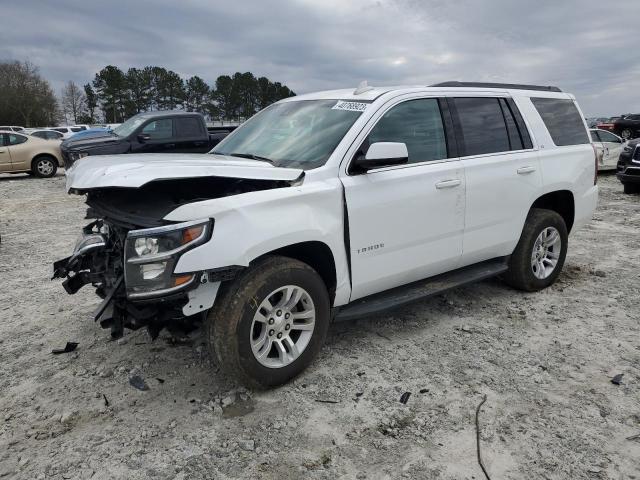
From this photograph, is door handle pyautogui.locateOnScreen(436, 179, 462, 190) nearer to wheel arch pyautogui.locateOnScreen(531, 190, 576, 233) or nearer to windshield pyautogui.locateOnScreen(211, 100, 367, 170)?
windshield pyautogui.locateOnScreen(211, 100, 367, 170)

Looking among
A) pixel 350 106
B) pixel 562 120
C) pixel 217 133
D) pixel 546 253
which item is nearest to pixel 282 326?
pixel 350 106

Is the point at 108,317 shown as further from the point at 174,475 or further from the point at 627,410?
the point at 627,410

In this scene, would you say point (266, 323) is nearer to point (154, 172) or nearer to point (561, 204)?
point (154, 172)

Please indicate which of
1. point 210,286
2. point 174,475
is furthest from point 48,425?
point 210,286

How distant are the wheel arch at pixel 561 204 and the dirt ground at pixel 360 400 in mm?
832

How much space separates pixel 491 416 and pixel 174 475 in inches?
72.0

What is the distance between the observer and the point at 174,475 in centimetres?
247

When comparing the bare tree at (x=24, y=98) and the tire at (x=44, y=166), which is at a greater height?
the bare tree at (x=24, y=98)

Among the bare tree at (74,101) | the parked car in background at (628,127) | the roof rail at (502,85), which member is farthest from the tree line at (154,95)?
the roof rail at (502,85)

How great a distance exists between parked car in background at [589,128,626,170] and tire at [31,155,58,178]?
16.9m

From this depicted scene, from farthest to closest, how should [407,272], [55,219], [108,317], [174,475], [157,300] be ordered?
[55,219] < [407,272] < [108,317] < [157,300] < [174,475]

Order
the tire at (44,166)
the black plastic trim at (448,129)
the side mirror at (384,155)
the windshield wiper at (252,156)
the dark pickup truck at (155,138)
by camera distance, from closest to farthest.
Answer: the side mirror at (384,155) → the windshield wiper at (252,156) → the black plastic trim at (448,129) → the dark pickup truck at (155,138) → the tire at (44,166)

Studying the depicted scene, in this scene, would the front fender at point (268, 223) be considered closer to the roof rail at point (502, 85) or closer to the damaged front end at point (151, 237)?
the damaged front end at point (151, 237)

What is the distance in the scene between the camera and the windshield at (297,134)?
3445mm
